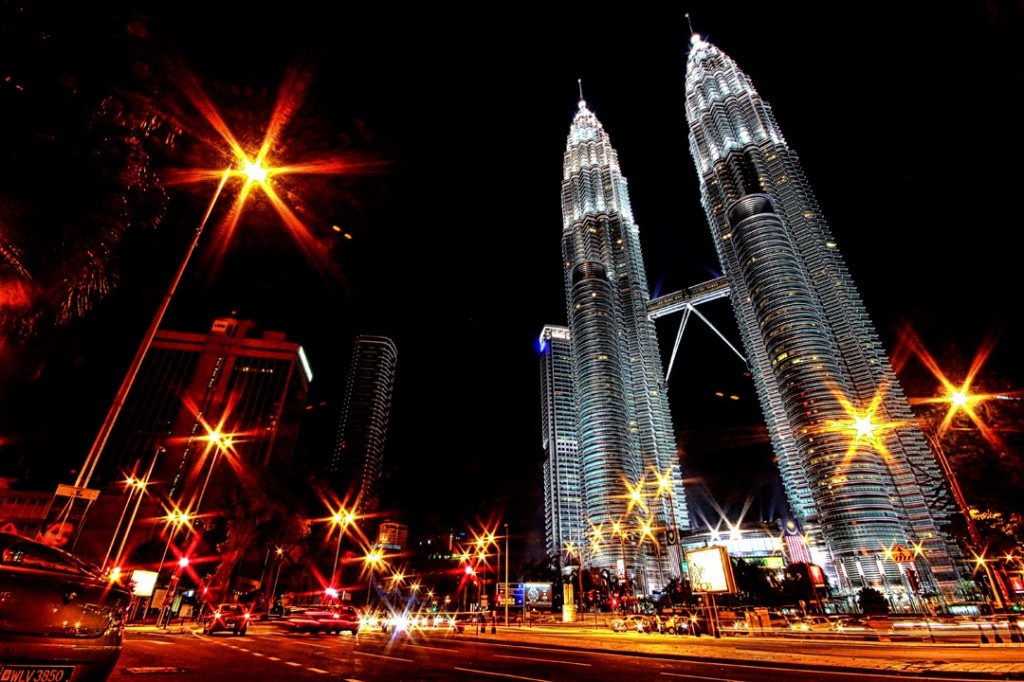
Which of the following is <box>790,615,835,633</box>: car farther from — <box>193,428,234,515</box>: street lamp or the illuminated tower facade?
the illuminated tower facade

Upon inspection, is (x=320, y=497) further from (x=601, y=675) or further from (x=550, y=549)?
(x=550, y=549)

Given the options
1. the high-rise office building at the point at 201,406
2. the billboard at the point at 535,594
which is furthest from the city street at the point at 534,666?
the high-rise office building at the point at 201,406

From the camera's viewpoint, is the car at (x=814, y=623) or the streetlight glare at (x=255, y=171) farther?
the car at (x=814, y=623)

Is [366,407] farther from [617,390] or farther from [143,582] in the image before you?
[143,582]

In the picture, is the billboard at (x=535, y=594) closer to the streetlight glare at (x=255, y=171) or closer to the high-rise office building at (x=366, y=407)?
the streetlight glare at (x=255, y=171)

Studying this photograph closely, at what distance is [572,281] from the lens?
6417 inches

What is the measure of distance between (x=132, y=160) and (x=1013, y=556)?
153 ft

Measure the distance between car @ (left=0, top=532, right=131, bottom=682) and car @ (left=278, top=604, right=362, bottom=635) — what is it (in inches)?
862

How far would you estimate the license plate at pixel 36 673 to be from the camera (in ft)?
11.5

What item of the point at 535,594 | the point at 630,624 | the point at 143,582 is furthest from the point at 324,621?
the point at 535,594

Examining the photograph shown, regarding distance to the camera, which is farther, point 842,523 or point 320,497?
point 842,523

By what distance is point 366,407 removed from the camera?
179000 mm

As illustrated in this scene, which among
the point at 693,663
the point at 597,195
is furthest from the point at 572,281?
the point at 693,663

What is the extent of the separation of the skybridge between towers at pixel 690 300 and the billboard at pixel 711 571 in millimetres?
143814
